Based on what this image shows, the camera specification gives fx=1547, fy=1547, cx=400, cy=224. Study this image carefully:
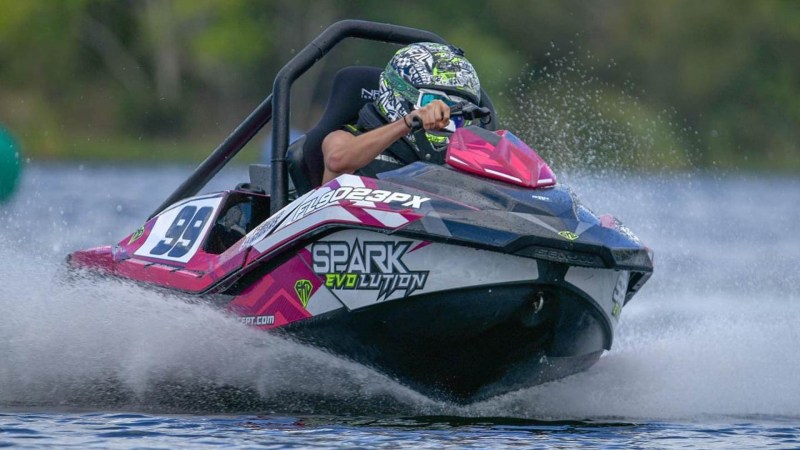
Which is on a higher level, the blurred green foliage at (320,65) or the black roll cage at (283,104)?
the blurred green foliage at (320,65)

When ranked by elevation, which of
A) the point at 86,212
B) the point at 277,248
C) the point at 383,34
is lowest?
the point at 277,248

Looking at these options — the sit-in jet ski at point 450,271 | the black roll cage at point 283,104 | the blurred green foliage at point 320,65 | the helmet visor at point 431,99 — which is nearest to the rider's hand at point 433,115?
the sit-in jet ski at point 450,271

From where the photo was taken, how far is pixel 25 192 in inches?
1099

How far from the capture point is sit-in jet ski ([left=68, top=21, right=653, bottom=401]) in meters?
7.53

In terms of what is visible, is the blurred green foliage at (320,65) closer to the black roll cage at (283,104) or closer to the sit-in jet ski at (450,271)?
the black roll cage at (283,104)

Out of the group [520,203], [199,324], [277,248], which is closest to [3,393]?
[199,324]

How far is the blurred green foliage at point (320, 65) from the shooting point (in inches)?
1703

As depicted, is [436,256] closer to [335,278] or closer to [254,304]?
[335,278]

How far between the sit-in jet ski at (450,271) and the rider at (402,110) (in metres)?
0.16

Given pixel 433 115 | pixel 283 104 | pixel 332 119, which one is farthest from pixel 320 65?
pixel 433 115

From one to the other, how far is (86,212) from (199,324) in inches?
579

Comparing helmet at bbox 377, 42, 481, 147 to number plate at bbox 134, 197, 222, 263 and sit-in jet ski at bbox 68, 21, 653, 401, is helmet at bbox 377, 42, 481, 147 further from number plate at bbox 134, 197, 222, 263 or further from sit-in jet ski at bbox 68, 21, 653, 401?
number plate at bbox 134, 197, 222, 263

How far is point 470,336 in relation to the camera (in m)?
7.83

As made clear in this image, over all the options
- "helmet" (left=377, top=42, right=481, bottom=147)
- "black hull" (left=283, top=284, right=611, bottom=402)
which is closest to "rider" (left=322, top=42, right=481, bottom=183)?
"helmet" (left=377, top=42, right=481, bottom=147)
